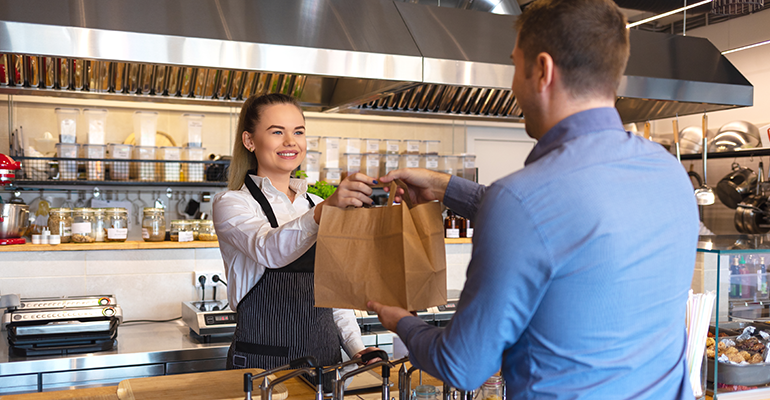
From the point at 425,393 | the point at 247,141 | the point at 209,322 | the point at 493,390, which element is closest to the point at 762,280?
the point at 493,390

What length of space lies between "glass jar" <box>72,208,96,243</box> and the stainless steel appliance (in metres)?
0.70

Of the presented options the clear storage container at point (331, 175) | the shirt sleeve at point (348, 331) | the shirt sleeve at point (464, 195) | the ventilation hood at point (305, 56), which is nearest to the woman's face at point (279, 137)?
the ventilation hood at point (305, 56)

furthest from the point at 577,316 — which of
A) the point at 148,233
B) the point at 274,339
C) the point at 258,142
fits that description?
the point at 148,233

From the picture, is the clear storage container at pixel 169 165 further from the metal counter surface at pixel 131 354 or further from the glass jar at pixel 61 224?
the metal counter surface at pixel 131 354

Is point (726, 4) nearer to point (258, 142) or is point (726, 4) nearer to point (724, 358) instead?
point (724, 358)

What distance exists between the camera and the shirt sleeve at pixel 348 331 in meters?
1.82

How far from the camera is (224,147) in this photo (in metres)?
4.50

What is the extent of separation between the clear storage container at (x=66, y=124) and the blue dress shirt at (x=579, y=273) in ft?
11.1

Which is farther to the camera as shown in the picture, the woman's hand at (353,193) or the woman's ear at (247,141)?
the woman's ear at (247,141)

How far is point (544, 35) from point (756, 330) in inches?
56.1

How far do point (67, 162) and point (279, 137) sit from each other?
2.40 m

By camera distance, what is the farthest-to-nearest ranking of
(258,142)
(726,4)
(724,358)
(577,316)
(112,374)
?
(726,4), (112,374), (258,142), (724,358), (577,316)

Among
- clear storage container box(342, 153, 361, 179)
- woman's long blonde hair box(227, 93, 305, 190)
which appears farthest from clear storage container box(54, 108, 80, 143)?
woman's long blonde hair box(227, 93, 305, 190)

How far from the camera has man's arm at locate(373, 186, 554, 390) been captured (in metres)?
0.74
